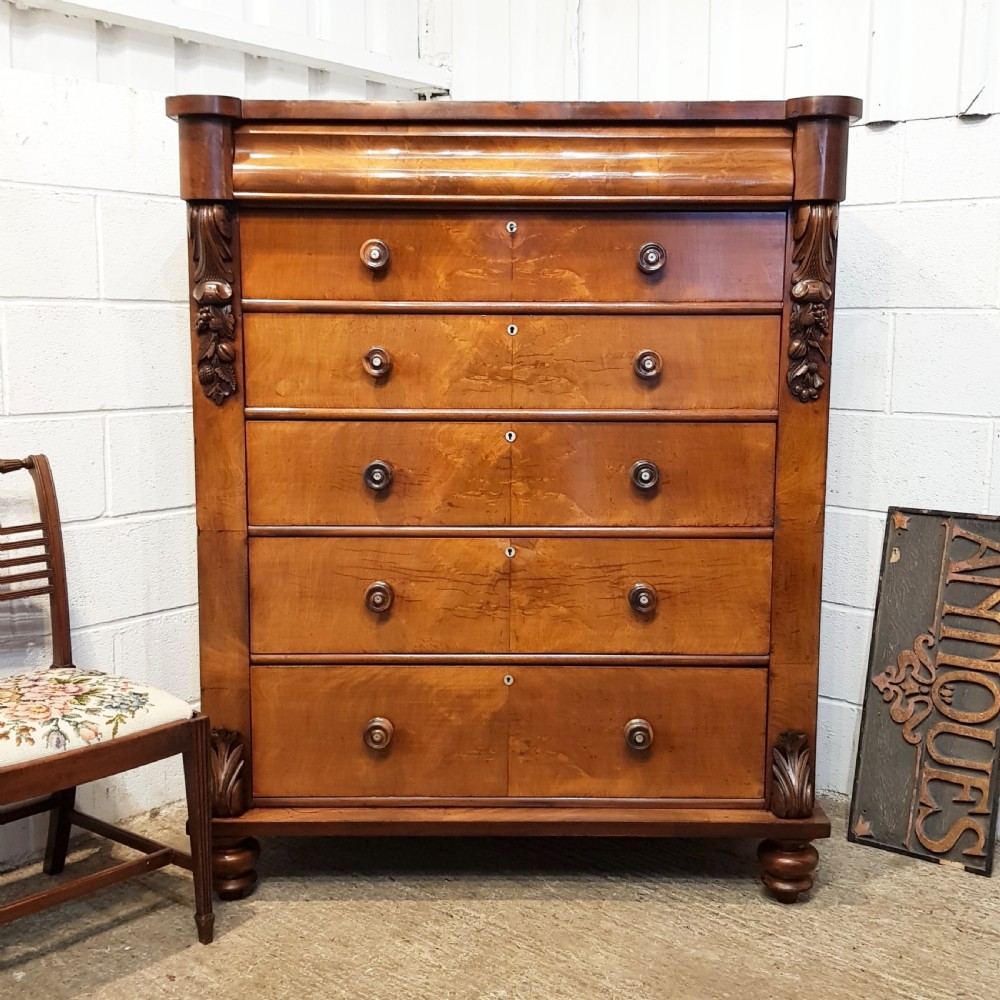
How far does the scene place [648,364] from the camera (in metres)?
2.11

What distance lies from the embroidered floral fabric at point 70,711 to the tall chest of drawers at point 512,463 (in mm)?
181

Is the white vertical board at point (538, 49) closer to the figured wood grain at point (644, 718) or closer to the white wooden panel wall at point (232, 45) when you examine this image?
the white wooden panel wall at point (232, 45)

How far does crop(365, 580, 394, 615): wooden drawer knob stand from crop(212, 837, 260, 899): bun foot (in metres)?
0.54

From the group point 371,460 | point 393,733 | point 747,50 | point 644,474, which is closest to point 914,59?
point 747,50

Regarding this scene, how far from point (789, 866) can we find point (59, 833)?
1.52 m

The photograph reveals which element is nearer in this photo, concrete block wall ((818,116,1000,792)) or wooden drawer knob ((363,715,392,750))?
wooden drawer knob ((363,715,392,750))

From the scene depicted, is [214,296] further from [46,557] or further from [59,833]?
[59,833]

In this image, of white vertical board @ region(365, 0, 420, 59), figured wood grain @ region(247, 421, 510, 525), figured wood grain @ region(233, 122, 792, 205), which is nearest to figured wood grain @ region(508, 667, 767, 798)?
figured wood grain @ region(247, 421, 510, 525)

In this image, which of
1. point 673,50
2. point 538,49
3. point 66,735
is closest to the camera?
point 66,735

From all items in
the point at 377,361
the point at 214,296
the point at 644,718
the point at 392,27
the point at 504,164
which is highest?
the point at 392,27

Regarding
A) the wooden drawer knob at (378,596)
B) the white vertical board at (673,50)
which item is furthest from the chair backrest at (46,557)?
the white vertical board at (673,50)

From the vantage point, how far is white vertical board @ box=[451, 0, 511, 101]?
9.77 ft

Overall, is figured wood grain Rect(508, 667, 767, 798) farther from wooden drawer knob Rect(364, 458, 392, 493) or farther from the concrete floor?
wooden drawer knob Rect(364, 458, 392, 493)

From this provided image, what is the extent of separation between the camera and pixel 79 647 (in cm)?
254
